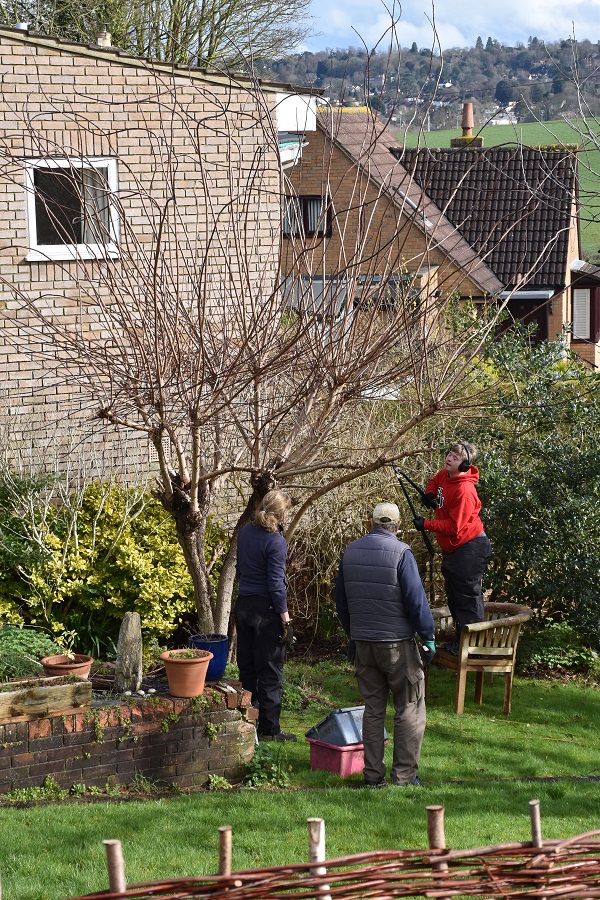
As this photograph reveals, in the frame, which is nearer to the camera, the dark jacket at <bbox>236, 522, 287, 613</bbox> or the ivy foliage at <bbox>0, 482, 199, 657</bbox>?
the dark jacket at <bbox>236, 522, 287, 613</bbox>

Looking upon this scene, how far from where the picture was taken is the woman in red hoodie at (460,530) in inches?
350

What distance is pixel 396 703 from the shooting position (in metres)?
7.25

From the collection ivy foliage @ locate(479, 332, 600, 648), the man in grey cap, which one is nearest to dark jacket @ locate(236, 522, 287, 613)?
the man in grey cap

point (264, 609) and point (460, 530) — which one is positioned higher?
point (460, 530)

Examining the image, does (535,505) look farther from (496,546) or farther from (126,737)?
(126,737)

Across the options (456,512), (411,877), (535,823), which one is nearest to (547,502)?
(456,512)

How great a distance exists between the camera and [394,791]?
22.6 feet

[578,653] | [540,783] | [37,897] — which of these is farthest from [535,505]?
[37,897]

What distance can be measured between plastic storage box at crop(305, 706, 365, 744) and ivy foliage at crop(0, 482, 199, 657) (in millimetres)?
2898

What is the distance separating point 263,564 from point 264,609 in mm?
373

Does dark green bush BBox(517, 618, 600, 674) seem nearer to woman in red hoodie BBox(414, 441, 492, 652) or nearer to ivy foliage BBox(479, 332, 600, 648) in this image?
ivy foliage BBox(479, 332, 600, 648)

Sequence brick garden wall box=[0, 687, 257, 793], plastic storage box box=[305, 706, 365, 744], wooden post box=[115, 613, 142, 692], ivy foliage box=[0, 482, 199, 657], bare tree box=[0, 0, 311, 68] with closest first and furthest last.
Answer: brick garden wall box=[0, 687, 257, 793]
plastic storage box box=[305, 706, 365, 744]
wooden post box=[115, 613, 142, 692]
ivy foliage box=[0, 482, 199, 657]
bare tree box=[0, 0, 311, 68]

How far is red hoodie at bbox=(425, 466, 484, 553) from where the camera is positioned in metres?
8.88

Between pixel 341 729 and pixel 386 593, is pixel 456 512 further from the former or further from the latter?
pixel 341 729
